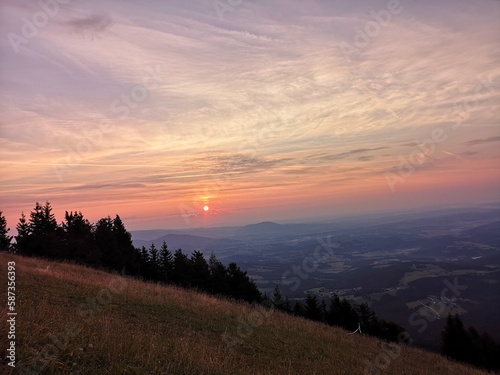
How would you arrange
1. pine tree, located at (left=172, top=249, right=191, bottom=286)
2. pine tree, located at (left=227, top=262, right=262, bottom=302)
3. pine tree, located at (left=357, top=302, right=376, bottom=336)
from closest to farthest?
1. pine tree, located at (left=357, top=302, right=376, bottom=336)
2. pine tree, located at (left=227, top=262, right=262, bottom=302)
3. pine tree, located at (left=172, top=249, right=191, bottom=286)

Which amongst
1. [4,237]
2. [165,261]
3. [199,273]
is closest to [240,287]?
[199,273]

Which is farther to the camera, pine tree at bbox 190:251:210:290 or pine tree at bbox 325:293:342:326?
pine tree at bbox 325:293:342:326

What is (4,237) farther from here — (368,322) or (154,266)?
(368,322)

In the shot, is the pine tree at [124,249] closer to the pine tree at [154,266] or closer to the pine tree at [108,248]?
the pine tree at [108,248]

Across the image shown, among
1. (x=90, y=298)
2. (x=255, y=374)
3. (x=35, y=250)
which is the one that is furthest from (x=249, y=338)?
(x=35, y=250)

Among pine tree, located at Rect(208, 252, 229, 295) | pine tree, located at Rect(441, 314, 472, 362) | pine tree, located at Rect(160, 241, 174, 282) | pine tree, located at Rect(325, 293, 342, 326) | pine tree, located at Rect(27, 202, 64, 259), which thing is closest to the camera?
pine tree, located at Rect(27, 202, 64, 259)

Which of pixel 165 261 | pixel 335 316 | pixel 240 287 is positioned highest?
pixel 165 261

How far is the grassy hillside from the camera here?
621 cm

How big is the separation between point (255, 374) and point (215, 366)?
1.13 metres

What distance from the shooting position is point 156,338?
28.1 ft

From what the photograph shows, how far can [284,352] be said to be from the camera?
11.9 metres

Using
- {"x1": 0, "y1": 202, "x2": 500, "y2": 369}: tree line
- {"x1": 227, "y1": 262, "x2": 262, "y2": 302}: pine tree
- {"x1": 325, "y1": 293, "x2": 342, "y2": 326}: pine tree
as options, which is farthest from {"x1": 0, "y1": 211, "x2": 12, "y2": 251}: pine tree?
{"x1": 325, "y1": 293, "x2": 342, "y2": 326}: pine tree

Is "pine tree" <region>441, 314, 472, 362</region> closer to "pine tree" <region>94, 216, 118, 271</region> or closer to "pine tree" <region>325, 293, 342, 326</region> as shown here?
"pine tree" <region>325, 293, 342, 326</region>

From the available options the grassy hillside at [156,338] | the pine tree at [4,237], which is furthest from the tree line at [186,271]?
the grassy hillside at [156,338]
